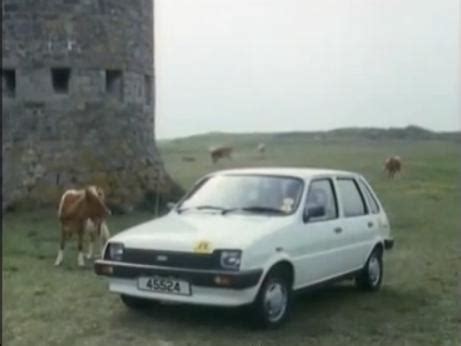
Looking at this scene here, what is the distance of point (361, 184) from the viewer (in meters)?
9.56

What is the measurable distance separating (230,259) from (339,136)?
212 ft

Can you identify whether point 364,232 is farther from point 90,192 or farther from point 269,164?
point 269,164

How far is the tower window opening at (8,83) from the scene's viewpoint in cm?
1766

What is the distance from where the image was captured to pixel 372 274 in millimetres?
9500

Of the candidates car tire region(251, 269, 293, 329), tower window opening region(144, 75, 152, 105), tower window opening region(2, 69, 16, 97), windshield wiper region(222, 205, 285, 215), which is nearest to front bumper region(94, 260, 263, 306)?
car tire region(251, 269, 293, 329)

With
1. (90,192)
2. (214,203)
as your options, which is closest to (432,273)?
(214,203)

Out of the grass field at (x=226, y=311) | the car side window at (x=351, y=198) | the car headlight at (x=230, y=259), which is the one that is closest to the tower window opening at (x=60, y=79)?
the grass field at (x=226, y=311)

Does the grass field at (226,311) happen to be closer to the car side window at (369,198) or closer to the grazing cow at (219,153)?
the car side window at (369,198)

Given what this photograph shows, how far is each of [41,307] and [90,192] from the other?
10.7ft

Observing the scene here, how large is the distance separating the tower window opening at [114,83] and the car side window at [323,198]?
32.8 feet

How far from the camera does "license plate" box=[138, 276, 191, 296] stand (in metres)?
7.25

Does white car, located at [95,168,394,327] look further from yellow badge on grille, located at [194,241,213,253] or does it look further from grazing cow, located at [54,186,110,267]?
grazing cow, located at [54,186,110,267]

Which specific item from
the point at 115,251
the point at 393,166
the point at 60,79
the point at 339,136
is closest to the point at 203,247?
the point at 115,251

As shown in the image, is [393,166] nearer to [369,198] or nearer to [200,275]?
[369,198]
